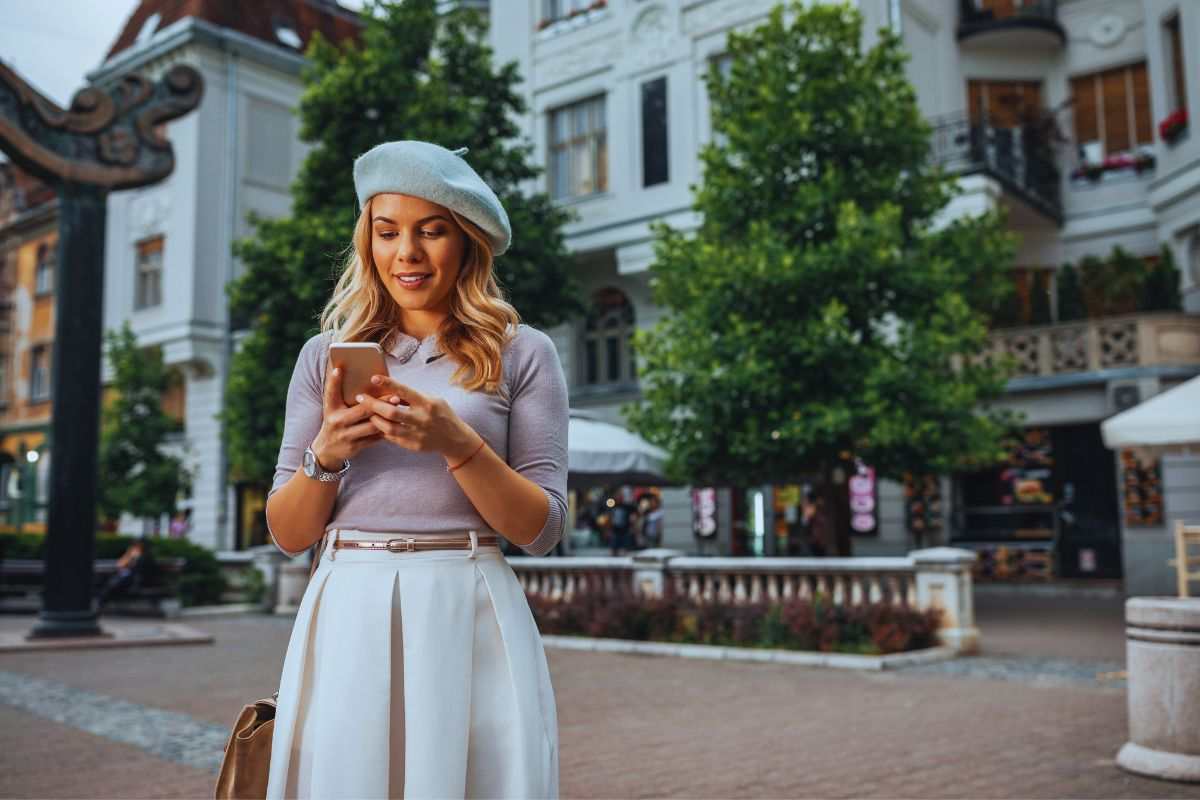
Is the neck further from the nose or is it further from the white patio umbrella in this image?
the white patio umbrella

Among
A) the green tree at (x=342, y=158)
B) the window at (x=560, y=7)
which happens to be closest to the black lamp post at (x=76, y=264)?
the green tree at (x=342, y=158)

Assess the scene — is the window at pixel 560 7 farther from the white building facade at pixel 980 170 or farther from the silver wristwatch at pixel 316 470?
the silver wristwatch at pixel 316 470

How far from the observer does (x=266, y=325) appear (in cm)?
1928

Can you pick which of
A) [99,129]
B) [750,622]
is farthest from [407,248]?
[99,129]

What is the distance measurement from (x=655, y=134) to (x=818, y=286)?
31.2ft

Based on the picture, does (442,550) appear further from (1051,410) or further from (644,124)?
(644,124)

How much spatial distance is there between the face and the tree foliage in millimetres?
11791

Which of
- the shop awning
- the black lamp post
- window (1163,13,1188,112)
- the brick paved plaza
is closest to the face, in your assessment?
the brick paved plaza

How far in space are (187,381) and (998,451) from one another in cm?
2299

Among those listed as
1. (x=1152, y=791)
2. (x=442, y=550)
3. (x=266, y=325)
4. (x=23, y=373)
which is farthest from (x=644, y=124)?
(x=23, y=373)

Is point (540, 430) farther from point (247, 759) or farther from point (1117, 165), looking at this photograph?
point (1117, 165)

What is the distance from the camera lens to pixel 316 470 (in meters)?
1.98

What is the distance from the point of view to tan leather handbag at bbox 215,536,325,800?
210cm

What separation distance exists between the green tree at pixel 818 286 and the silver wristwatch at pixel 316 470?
39.1 feet
